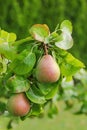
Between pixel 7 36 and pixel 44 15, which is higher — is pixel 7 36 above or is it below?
above

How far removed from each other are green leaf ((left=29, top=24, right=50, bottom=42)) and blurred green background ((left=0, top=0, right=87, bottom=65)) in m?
6.48

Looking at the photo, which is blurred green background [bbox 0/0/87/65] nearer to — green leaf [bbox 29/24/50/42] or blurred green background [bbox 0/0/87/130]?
blurred green background [bbox 0/0/87/130]

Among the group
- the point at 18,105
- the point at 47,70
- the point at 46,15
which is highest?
the point at 47,70

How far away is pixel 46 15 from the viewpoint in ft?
27.8

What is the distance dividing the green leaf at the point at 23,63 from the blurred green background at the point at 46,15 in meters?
6.51

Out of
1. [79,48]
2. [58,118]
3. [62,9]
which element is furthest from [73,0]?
[58,118]

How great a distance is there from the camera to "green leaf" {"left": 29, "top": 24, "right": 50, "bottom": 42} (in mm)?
1566

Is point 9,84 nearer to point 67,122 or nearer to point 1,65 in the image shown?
point 1,65

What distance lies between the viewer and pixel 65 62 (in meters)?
1.60

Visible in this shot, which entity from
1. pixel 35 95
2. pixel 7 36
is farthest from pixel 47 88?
pixel 7 36

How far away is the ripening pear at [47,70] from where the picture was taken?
1485 millimetres

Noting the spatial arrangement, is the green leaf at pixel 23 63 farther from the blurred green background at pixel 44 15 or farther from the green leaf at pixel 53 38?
the blurred green background at pixel 44 15

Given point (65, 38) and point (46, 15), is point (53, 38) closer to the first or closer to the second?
point (65, 38)

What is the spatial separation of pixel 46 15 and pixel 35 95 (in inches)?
272
